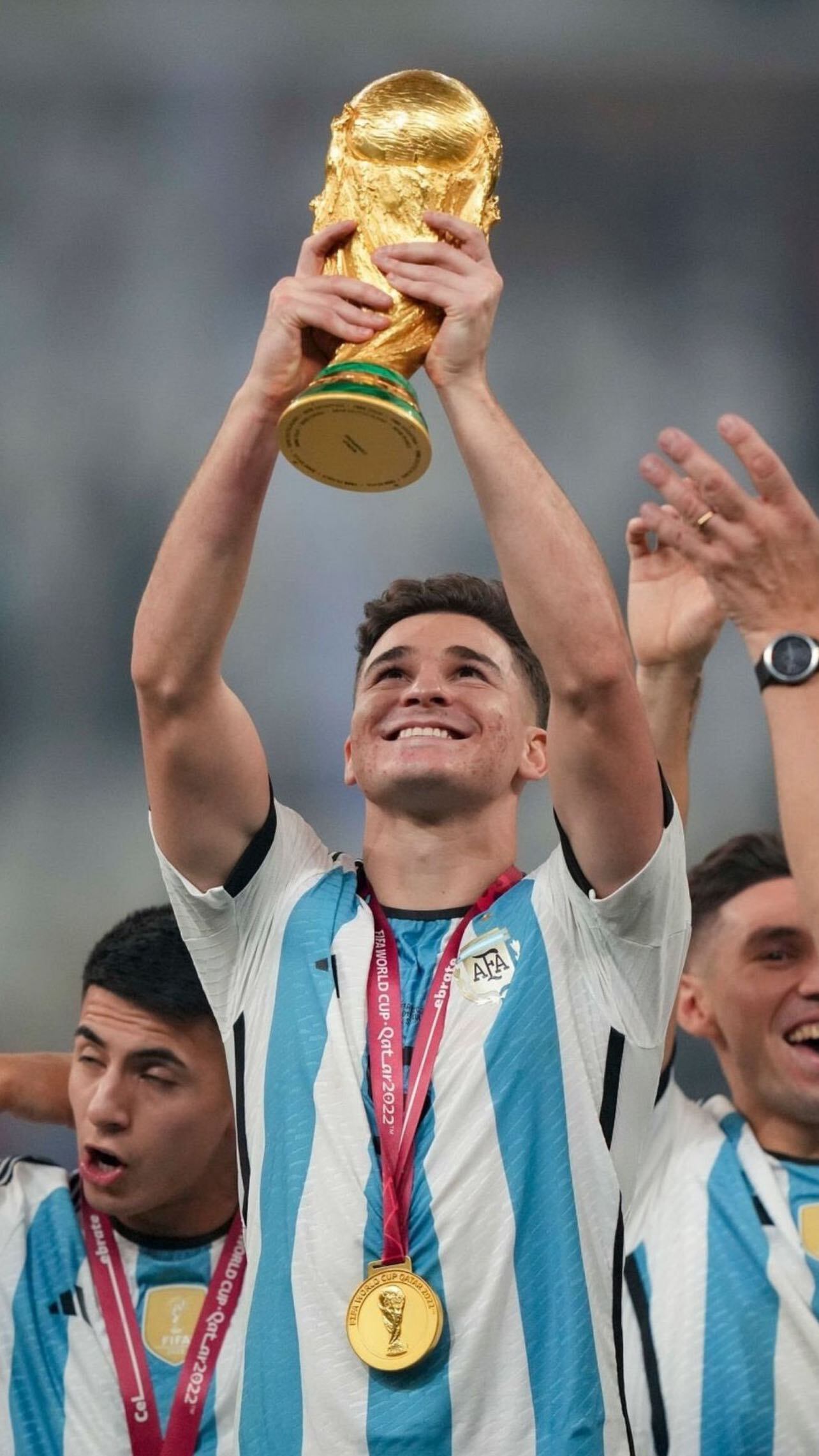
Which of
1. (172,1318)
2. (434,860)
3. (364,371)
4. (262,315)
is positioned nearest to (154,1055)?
(172,1318)

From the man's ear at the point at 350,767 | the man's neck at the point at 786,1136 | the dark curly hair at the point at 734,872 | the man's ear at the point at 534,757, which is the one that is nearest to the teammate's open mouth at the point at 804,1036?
the man's neck at the point at 786,1136

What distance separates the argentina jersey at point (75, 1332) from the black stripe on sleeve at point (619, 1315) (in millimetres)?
868

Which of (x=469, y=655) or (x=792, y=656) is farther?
(x=469, y=655)

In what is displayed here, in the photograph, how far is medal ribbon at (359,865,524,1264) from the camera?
225 centimetres

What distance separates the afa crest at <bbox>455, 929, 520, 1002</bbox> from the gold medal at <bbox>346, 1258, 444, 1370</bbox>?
41 centimetres

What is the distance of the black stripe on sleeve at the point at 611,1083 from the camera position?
7.73ft

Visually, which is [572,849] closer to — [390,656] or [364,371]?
[390,656]

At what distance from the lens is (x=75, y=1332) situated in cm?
298

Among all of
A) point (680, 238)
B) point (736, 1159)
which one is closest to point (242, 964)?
point (736, 1159)

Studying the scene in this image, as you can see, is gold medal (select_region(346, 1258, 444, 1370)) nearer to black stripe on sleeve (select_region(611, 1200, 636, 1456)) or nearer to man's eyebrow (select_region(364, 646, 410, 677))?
black stripe on sleeve (select_region(611, 1200, 636, 1456))

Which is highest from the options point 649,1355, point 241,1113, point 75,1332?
point 241,1113

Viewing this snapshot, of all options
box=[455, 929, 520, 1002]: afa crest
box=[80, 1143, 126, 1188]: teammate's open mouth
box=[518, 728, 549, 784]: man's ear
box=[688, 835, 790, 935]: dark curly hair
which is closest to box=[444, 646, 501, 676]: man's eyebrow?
box=[518, 728, 549, 784]: man's ear

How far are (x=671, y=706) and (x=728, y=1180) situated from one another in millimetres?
942

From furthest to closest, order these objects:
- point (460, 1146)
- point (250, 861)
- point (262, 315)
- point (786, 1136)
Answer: point (262, 315), point (786, 1136), point (250, 861), point (460, 1146)
